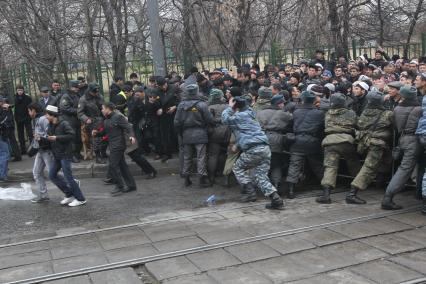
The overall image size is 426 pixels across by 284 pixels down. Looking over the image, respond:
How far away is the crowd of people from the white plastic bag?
1.73 ft

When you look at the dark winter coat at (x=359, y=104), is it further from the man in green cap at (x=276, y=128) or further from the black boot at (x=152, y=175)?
the black boot at (x=152, y=175)

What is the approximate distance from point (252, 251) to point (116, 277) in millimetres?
1547

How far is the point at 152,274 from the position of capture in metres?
5.74

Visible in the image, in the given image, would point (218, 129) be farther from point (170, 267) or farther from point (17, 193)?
point (170, 267)

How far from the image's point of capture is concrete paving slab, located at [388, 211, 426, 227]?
22.9 feet

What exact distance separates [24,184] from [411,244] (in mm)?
7330

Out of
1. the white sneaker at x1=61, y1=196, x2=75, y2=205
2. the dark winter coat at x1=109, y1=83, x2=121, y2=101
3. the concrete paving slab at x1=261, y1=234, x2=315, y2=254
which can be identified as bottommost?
the concrete paving slab at x1=261, y1=234, x2=315, y2=254

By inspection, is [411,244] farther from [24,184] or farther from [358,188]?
[24,184]

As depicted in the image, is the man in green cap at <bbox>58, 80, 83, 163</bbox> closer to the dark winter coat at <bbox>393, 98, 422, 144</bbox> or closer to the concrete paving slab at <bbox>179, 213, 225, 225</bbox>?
the concrete paving slab at <bbox>179, 213, 225, 225</bbox>

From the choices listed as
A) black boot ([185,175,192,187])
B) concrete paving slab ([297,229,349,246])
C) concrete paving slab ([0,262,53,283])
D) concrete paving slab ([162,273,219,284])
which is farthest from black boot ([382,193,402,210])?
concrete paving slab ([0,262,53,283])

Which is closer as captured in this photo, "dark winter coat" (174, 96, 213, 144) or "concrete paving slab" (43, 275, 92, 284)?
"concrete paving slab" (43, 275, 92, 284)

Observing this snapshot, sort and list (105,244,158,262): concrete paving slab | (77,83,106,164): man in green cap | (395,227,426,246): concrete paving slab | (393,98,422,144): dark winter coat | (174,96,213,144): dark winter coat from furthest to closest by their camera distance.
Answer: (77,83,106,164): man in green cap → (174,96,213,144): dark winter coat → (393,98,422,144): dark winter coat → (395,227,426,246): concrete paving slab → (105,244,158,262): concrete paving slab

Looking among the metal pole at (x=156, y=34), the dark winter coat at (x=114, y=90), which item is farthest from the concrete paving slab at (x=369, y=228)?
the dark winter coat at (x=114, y=90)

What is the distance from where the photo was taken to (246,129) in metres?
8.20
